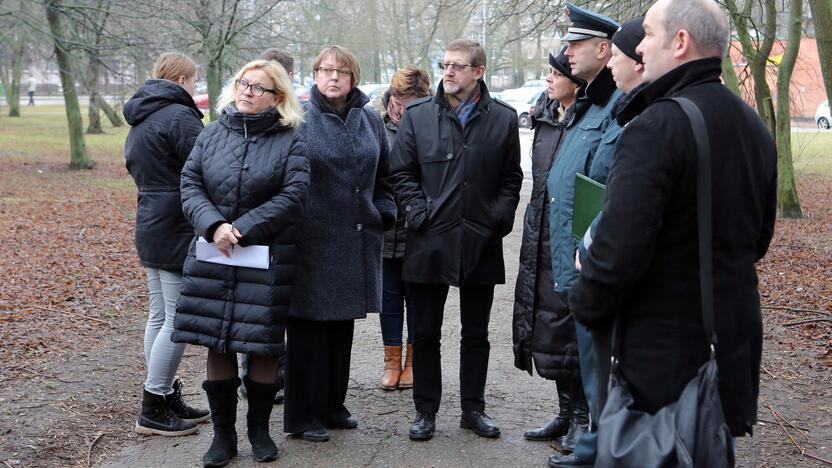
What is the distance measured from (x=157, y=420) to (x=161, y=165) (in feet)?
4.49

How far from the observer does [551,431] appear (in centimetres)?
506

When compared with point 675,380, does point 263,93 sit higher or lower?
higher

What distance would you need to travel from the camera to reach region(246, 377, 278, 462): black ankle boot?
4.74 m

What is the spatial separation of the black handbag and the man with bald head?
0.04m

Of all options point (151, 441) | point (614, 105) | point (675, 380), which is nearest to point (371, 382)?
point (151, 441)

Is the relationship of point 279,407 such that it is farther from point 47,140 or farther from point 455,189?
point 47,140

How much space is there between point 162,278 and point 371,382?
165 cm

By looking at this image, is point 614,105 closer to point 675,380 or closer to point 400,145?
point 400,145

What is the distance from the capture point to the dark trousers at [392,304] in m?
6.12

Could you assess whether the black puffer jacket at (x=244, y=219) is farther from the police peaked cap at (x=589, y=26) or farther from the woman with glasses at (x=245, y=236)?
the police peaked cap at (x=589, y=26)

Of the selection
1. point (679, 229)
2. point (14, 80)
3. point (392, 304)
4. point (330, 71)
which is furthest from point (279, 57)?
point (14, 80)

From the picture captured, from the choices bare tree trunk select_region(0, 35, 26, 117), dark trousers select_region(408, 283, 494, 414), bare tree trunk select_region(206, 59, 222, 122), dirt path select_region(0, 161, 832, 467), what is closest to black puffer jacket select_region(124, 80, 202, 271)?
dirt path select_region(0, 161, 832, 467)

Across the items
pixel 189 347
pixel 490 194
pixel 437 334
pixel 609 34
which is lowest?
pixel 189 347

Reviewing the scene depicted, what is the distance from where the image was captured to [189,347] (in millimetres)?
7254
